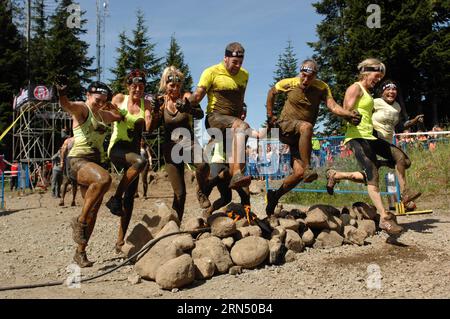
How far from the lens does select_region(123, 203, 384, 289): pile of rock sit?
3938 mm

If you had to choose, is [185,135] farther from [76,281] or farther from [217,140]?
[76,281]

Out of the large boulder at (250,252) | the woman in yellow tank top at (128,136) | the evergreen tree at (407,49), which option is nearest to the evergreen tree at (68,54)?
the evergreen tree at (407,49)

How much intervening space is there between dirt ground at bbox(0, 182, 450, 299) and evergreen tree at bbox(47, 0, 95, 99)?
97.2 feet

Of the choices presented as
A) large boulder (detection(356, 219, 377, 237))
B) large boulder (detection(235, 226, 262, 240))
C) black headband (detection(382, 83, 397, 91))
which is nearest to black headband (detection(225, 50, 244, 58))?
large boulder (detection(235, 226, 262, 240))

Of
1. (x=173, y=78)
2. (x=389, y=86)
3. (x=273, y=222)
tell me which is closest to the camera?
Result: (x=273, y=222)

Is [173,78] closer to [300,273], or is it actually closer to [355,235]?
[300,273]

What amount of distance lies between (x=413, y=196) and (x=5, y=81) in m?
34.2

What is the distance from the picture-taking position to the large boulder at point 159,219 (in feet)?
16.2

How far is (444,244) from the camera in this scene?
15.5 ft

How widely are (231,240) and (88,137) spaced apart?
1.96 m

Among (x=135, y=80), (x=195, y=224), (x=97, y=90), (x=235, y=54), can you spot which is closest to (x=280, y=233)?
(x=195, y=224)

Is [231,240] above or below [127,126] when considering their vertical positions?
below

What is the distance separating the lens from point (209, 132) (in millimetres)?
4992

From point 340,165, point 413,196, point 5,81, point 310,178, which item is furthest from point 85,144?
point 5,81
